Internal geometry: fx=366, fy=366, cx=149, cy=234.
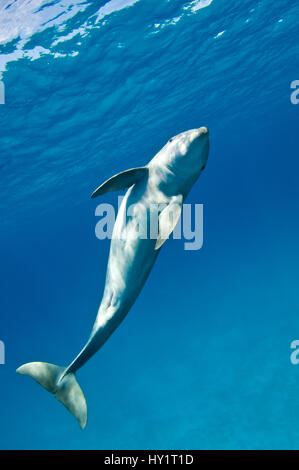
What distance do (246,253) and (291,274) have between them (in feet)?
47.0

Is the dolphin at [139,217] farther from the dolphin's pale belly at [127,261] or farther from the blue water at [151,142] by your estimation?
the blue water at [151,142]

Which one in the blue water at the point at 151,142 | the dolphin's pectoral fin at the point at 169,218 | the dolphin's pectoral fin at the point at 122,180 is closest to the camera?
the dolphin's pectoral fin at the point at 169,218

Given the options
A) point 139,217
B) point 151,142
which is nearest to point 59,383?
point 139,217

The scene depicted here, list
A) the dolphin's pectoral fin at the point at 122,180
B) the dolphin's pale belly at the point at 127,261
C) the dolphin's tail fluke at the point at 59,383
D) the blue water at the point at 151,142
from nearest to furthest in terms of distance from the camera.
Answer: the dolphin's pectoral fin at the point at 122,180 → the dolphin's pale belly at the point at 127,261 → the dolphin's tail fluke at the point at 59,383 → the blue water at the point at 151,142

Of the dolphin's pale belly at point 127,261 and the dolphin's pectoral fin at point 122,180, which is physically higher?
the dolphin's pectoral fin at point 122,180

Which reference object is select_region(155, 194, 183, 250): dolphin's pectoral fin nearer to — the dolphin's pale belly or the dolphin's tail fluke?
the dolphin's pale belly

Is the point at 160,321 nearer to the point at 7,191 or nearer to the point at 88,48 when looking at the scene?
the point at 7,191

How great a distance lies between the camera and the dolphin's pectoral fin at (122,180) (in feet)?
13.9

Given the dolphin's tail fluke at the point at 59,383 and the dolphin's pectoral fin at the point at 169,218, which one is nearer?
the dolphin's pectoral fin at the point at 169,218

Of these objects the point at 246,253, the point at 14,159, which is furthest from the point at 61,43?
the point at 246,253

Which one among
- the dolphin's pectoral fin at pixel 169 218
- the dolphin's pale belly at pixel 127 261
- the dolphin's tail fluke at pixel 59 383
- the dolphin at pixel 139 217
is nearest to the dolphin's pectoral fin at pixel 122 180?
the dolphin at pixel 139 217

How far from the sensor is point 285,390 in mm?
14125

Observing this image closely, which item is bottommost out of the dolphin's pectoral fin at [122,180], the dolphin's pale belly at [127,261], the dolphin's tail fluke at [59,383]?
the dolphin's tail fluke at [59,383]

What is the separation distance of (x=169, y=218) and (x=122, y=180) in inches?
30.8
